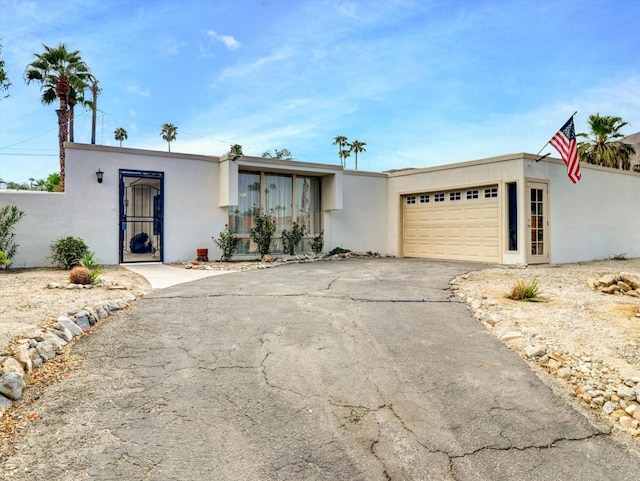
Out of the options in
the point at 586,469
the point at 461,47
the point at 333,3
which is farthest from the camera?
the point at 461,47

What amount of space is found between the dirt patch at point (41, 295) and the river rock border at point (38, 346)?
0.17 m

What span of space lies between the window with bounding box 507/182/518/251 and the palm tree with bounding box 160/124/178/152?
33.9m

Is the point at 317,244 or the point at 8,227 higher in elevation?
the point at 8,227

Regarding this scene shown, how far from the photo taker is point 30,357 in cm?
374

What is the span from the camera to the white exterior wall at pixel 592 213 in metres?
12.5

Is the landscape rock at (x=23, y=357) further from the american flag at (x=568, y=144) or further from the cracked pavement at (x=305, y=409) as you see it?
the american flag at (x=568, y=144)

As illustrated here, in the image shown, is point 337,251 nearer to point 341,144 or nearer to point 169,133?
point 341,144

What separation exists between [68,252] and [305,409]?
31.1ft

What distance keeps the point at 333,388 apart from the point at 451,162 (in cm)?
1147

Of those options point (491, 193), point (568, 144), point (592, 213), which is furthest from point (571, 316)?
point (592, 213)

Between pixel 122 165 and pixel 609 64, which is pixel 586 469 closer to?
pixel 122 165

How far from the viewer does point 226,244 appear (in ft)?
41.5

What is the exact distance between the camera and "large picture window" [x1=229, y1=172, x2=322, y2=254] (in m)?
13.2

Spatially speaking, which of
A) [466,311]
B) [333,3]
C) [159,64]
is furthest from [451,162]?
[159,64]
